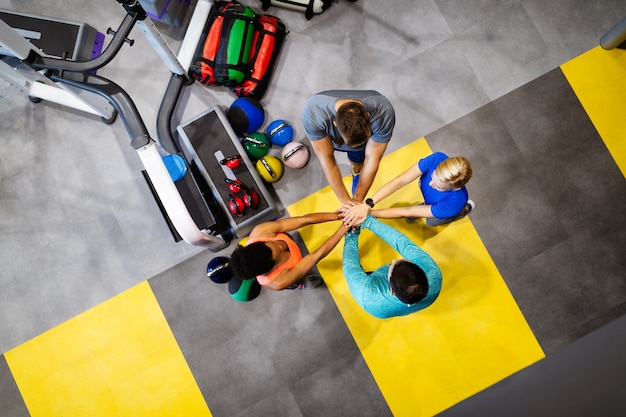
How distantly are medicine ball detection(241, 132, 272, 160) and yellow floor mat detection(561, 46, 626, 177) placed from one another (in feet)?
10.7

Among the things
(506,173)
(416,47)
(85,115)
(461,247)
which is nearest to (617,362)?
(461,247)

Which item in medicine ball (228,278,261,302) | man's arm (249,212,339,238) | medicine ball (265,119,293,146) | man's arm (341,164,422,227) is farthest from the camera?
medicine ball (265,119,293,146)

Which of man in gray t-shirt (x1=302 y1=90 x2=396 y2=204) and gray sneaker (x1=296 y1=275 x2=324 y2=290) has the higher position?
man in gray t-shirt (x1=302 y1=90 x2=396 y2=204)

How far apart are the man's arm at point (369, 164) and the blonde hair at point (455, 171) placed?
1.74 ft

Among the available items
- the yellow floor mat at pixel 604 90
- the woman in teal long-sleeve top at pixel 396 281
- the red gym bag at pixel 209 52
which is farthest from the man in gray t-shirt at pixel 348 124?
the yellow floor mat at pixel 604 90

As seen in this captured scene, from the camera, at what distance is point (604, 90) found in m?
4.25

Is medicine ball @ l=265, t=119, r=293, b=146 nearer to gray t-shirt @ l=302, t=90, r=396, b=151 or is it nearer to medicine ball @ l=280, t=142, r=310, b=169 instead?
medicine ball @ l=280, t=142, r=310, b=169

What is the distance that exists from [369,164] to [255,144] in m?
1.29

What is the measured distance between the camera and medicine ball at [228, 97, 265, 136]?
4090 millimetres

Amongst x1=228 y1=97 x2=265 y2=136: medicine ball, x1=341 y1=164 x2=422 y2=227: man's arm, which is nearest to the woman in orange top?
x1=341 y1=164 x2=422 y2=227: man's arm

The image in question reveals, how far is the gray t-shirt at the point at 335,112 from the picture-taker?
114 inches

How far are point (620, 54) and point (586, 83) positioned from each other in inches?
19.2

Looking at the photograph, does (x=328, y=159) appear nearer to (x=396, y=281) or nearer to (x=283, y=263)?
(x=283, y=263)

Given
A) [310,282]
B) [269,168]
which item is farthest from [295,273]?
[269,168]
